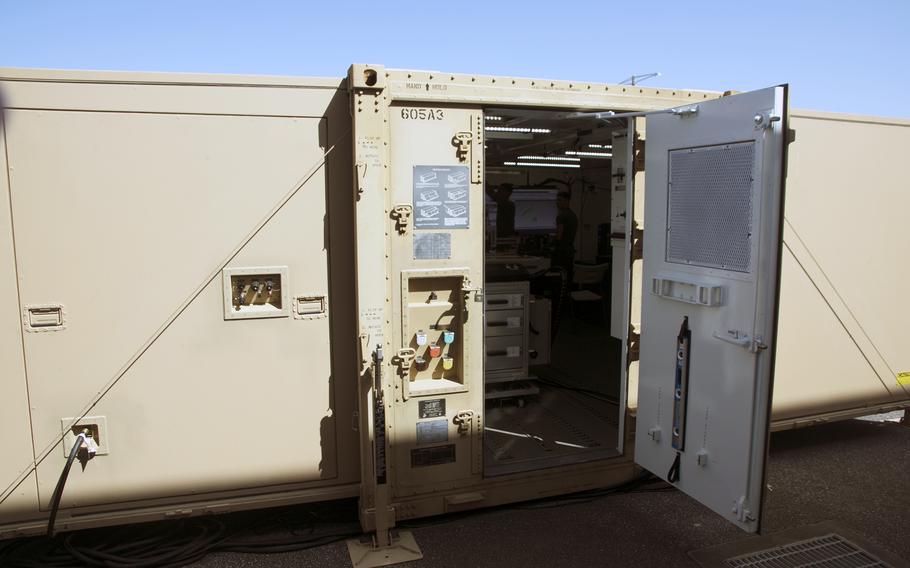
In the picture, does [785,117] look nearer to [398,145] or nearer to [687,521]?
[398,145]

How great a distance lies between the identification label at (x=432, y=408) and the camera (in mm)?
4055

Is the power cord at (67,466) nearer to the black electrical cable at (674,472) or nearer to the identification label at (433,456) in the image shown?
the identification label at (433,456)

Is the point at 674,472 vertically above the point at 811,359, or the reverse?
the point at 811,359

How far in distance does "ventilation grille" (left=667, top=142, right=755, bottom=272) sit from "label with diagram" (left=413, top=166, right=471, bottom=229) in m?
1.26

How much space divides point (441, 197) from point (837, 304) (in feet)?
11.1

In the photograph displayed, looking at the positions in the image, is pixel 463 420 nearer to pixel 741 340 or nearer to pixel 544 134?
pixel 741 340

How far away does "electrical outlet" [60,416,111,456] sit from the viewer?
356cm

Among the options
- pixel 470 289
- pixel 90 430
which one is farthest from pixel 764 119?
pixel 90 430

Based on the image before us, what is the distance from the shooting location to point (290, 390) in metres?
3.86

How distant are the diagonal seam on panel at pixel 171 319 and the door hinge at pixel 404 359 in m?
1.11

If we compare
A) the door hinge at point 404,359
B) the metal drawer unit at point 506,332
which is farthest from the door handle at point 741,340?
A: the metal drawer unit at point 506,332

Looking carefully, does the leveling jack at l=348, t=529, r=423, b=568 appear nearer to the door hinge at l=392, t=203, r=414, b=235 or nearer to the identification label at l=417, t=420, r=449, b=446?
the identification label at l=417, t=420, r=449, b=446

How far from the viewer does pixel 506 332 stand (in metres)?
5.80

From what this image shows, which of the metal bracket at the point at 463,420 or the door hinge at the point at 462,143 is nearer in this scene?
the door hinge at the point at 462,143
